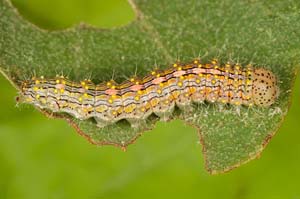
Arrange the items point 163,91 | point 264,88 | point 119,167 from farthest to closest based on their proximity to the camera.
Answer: point 163,91 < point 264,88 < point 119,167

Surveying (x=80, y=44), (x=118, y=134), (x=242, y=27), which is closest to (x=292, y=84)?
(x=242, y=27)

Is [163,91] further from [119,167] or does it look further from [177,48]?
[119,167]

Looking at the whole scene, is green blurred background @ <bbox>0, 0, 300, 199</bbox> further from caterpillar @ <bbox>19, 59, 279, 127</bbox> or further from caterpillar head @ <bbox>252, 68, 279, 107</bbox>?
caterpillar @ <bbox>19, 59, 279, 127</bbox>

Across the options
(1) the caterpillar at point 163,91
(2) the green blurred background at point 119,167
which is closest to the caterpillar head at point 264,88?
(1) the caterpillar at point 163,91

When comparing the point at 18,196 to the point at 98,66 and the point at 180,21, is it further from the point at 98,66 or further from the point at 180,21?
the point at 180,21

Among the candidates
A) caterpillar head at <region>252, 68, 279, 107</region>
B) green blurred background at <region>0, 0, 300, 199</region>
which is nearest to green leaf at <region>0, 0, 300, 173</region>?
caterpillar head at <region>252, 68, 279, 107</region>

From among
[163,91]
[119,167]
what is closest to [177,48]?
[163,91]
